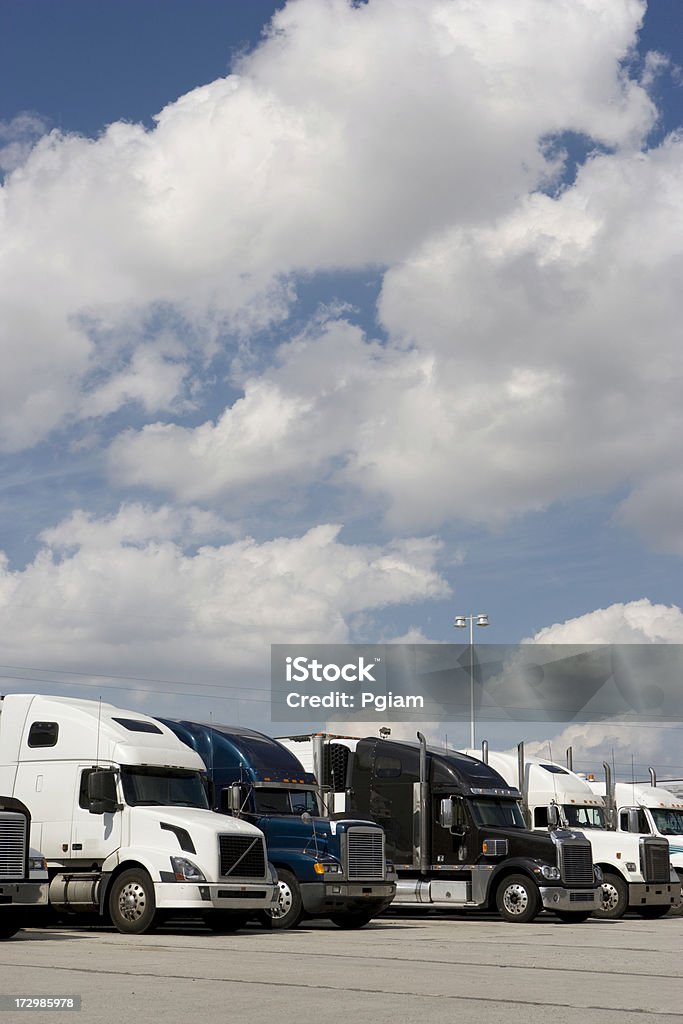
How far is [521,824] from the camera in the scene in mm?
26047

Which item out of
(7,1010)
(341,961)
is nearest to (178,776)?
(341,961)

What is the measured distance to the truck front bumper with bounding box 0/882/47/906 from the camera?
1758cm

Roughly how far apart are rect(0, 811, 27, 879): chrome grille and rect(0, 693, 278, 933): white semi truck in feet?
5.18

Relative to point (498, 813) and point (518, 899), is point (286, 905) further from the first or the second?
point (498, 813)

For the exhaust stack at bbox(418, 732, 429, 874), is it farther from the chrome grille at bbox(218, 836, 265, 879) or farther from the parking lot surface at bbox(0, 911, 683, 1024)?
the chrome grille at bbox(218, 836, 265, 879)

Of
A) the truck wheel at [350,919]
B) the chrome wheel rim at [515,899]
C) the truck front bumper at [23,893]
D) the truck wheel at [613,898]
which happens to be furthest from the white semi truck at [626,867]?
the truck front bumper at [23,893]

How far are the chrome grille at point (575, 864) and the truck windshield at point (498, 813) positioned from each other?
1.53m

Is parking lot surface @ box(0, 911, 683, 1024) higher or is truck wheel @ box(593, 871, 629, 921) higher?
truck wheel @ box(593, 871, 629, 921)

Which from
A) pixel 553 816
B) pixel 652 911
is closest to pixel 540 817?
pixel 553 816

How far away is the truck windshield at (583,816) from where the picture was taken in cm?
2962

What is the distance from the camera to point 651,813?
31500 millimetres

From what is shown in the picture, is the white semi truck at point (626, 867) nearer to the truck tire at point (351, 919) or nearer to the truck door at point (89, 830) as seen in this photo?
the truck tire at point (351, 919)

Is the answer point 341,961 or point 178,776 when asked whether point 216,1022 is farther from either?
point 178,776

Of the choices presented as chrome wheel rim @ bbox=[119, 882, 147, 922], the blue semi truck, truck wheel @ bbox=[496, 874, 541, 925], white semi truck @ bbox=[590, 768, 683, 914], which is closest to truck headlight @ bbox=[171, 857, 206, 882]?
chrome wheel rim @ bbox=[119, 882, 147, 922]
